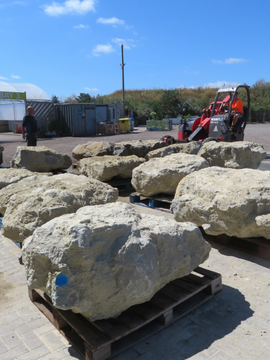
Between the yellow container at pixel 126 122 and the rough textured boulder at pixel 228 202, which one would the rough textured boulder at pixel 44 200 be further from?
the yellow container at pixel 126 122

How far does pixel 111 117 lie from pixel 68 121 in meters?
4.40

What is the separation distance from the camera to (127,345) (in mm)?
2688

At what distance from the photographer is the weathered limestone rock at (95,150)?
29.6 feet

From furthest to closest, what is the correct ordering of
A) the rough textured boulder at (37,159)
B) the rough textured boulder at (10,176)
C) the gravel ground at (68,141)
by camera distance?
the gravel ground at (68,141) → the rough textured boulder at (37,159) → the rough textured boulder at (10,176)

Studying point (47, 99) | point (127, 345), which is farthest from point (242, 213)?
point (47, 99)

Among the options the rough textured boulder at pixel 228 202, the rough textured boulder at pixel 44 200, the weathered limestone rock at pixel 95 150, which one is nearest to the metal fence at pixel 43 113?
the weathered limestone rock at pixel 95 150

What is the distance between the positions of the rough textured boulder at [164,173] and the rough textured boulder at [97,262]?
323cm

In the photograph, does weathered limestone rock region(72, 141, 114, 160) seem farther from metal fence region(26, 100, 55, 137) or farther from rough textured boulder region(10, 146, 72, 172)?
metal fence region(26, 100, 55, 137)

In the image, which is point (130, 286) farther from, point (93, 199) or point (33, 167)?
point (33, 167)

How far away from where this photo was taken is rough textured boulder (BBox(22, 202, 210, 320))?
2.49 meters

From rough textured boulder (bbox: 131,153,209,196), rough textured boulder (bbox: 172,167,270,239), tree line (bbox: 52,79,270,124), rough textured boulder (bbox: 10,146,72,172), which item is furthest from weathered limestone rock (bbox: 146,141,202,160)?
tree line (bbox: 52,79,270,124)

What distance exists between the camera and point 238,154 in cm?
743

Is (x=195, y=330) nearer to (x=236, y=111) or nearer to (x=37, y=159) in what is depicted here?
(x=37, y=159)

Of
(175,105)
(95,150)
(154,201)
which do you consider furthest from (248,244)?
(175,105)
